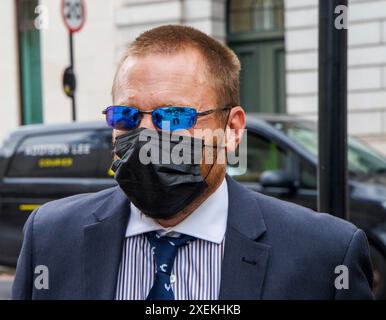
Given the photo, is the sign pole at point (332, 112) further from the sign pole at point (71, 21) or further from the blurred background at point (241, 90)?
the sign pole at point (71, 21)

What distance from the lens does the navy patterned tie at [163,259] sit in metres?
1.99

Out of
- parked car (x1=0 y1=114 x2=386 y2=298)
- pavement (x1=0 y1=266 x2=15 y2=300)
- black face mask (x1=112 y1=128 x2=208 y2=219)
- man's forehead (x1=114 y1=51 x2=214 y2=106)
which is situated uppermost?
man's forehead (x1=114 y1=51 x2=214 y2=106)

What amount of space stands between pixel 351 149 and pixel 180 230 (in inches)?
222

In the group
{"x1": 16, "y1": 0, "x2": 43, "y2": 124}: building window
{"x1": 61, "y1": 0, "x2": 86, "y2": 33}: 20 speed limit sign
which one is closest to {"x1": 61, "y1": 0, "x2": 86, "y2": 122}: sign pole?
{"x1": 61, "y1": 0, "x2": 86, "y2": 33}: 20 speed limit sign

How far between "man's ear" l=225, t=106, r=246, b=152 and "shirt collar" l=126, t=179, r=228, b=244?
16 centimetres

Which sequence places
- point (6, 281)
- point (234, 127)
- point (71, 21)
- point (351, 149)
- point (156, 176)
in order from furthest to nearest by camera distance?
1. point (71, 21)
2. point (6, 281)
3. point (351, 149)
4. point (234, 127)
5. point (156, 176)

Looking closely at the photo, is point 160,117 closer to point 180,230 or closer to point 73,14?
point 180,230

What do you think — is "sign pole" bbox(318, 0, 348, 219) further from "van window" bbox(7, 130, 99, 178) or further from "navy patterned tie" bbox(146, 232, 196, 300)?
"van window" bbox(7, 130, 99, 178)

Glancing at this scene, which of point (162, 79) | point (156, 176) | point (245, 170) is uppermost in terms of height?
point (162, 79)

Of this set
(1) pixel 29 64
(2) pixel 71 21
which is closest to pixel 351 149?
(2) pixel 71 21

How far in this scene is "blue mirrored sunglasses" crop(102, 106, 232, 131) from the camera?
2043 mm

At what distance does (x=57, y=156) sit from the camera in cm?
805

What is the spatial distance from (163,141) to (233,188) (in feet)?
1.04

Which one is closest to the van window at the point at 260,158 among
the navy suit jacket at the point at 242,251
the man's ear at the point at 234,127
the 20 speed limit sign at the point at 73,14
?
the man's ear at the point at 234,127
